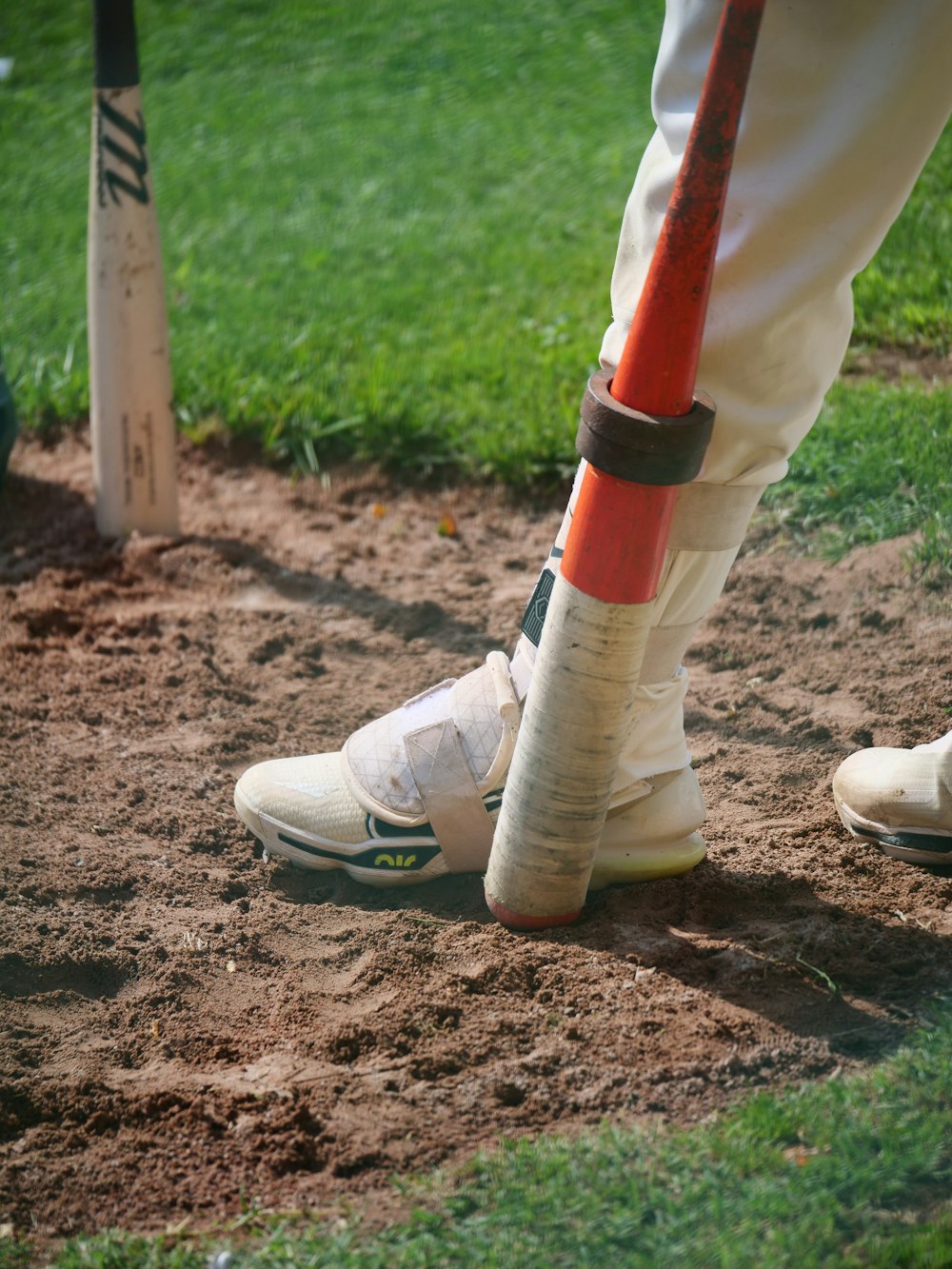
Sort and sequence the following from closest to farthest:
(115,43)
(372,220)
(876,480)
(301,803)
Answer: (301,803)
(115,43)
(876,480)
(372,220)

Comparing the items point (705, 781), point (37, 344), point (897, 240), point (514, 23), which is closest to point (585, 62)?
point (514, 23)

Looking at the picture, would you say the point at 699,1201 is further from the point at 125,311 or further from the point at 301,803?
the point at 125,311

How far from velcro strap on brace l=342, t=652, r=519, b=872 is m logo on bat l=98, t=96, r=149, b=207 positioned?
1.74 meters

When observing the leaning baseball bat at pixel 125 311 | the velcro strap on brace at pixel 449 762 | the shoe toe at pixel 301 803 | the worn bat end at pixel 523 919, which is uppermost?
the leaning baseball bat at pixel 125 311

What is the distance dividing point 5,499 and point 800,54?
2747 mm

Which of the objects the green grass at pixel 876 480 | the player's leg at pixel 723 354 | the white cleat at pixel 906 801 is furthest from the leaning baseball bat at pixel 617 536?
the green grass at pixel 876 480

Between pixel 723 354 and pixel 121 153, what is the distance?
6.50ft

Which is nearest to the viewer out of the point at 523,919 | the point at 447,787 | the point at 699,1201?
the point at 699,1201

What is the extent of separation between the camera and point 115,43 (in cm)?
284

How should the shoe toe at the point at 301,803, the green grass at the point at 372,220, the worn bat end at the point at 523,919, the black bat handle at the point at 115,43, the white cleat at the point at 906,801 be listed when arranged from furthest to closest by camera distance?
1. the green grass at the point at 372,220
2. the black bat handle at the point at 115,43
3. the shoe toe at the point at 301,803
4. the white cleat at the point at 906,801
5. the worn bat end at the point at 523,919

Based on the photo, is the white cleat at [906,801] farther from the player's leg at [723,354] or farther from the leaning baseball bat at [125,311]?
the leaning baseball bat at [125,311]

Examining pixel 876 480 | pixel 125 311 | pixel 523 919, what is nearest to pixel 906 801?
pixel 523 919

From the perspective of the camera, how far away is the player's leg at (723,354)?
1462mm

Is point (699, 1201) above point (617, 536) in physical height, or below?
below
